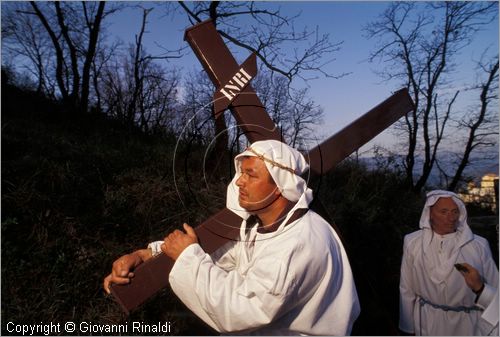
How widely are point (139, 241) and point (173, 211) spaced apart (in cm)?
50

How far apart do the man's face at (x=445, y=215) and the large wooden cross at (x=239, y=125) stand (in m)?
0.83

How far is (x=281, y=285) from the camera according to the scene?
4.40 ft

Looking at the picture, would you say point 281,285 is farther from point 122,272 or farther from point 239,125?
point 239,125

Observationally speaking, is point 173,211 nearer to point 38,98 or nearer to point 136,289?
point 136,289

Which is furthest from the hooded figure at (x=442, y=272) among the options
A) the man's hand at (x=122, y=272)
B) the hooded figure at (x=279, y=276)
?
the man's hand at (x=122, y=272)

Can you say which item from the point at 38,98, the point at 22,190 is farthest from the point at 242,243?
the point at 38,98

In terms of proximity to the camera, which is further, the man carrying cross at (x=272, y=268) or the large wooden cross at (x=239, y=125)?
the large wooden cross at (x=239, y=125)

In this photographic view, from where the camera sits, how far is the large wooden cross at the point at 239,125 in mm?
1701

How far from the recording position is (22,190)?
3.29 meters

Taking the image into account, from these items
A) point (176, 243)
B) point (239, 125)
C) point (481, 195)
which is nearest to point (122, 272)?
point (176, 243)

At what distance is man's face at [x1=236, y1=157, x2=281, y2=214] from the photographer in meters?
1.61

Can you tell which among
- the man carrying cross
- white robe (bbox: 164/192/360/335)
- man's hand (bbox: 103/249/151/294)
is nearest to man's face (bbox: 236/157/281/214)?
the man carrying cross

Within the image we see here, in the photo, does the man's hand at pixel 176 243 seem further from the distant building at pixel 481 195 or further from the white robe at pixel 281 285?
the distant building at pixel 481 195

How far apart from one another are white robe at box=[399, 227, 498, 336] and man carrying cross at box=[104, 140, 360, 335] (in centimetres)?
140
